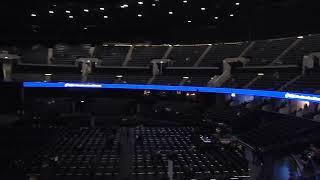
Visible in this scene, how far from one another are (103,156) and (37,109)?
62.4 ft

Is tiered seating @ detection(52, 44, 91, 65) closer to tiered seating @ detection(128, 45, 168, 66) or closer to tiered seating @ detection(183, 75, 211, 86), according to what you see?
tiered seating @ detection(128, 45, 168, 66)

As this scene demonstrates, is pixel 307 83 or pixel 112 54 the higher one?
pixel 112 54

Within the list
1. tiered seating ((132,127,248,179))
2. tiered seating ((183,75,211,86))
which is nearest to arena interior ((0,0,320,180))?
tiered seating ((132,127,248,179))

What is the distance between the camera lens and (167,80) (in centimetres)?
3847

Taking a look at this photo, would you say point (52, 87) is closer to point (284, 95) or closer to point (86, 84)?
point (86, 84)

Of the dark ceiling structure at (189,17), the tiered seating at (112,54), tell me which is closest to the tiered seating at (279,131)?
the dark ceiling structure at (189,17)

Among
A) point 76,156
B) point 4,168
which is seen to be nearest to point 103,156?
point 76,156

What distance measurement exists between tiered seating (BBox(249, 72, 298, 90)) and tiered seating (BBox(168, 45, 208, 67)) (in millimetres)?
9238

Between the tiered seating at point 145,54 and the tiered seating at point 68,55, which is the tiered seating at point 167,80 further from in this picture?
the tiered seating at point 68,55

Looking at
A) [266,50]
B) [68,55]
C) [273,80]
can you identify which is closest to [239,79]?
[266,50]

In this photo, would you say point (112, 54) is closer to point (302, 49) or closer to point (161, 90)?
point (161, 90)

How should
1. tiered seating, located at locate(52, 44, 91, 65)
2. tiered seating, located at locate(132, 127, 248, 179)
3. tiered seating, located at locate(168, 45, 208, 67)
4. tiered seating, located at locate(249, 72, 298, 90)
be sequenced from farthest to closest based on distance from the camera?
tiered seating, located at locate(52, 44, 91, 65)
tiered seating, located at locate(168, 45, 208, 67)
tiered seating, located at locate(249, 72, 298, 90)
tiered seating, located at locate(132, 127, 248, 179)

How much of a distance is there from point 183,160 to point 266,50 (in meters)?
18.9

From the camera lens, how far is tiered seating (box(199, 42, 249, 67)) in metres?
38.1
